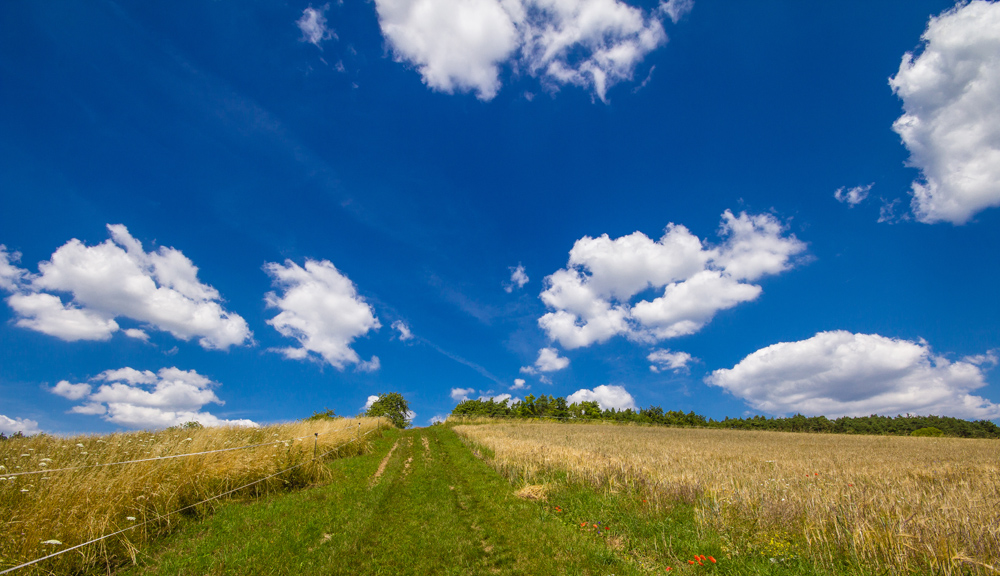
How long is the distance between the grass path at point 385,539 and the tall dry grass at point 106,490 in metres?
0.67

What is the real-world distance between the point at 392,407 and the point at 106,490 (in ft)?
307

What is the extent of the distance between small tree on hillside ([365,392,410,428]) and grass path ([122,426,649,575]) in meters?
85.1

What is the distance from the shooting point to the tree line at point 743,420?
74.7 metres

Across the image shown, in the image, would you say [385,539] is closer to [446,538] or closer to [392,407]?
[446,538]

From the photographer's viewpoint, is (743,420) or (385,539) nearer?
(385,539)

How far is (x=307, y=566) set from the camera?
22.4 ft

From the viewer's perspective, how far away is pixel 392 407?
94.4m

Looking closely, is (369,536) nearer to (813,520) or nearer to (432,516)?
(432,516)

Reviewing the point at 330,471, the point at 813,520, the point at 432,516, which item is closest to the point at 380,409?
the point at 330,471

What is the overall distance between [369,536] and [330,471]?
737 cm

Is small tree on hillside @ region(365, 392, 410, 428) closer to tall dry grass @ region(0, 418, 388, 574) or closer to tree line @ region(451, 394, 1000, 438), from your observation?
tree line @ region(451, 394, 1000, 438)

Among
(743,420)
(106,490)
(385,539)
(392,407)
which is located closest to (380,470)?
(385,539)

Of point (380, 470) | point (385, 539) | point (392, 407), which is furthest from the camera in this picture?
point (392, 407)

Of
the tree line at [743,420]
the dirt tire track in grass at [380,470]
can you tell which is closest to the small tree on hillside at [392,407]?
the tree line at [743,420]
